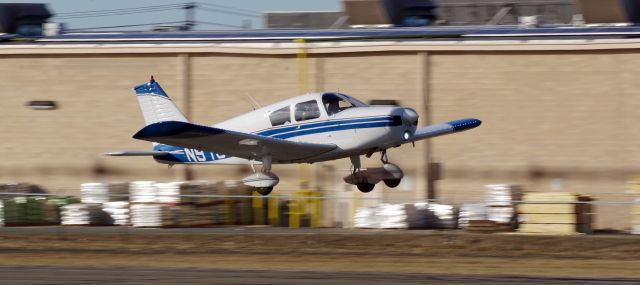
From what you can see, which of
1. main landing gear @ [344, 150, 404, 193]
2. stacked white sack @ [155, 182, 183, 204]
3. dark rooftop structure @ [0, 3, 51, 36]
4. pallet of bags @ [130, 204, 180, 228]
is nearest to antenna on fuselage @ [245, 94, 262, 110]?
stacked white sack @ [155, 182, 183, 204]

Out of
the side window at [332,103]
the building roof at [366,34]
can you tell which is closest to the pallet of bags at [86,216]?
the building roof at [366,34]

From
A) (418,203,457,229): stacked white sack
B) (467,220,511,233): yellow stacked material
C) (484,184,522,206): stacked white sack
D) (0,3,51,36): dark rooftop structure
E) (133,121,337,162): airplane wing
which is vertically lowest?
(467,220,511,233): yellow stacked material

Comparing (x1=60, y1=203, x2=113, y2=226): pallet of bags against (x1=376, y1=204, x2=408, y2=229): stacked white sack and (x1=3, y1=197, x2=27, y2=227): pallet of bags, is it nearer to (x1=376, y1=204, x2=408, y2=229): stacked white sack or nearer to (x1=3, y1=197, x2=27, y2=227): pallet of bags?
(x1=3, y1=197, x2=27, y2=227): pallet of bags

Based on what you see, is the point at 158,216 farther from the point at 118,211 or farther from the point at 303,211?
the point at 303,211

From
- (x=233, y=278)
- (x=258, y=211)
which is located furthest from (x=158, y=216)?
(x=233, y=278)

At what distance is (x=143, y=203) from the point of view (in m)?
36.8

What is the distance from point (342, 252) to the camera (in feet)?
98.1

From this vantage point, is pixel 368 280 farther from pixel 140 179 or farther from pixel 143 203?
pixel 140 179

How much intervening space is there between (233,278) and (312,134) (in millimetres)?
8704

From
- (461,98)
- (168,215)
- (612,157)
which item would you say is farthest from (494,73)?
(168,215)

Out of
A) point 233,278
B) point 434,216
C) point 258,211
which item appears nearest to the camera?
point 233,278

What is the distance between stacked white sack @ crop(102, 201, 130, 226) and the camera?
123ft

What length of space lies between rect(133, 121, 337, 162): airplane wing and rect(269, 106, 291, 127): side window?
0.78 metres

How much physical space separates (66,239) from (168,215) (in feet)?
13.4
